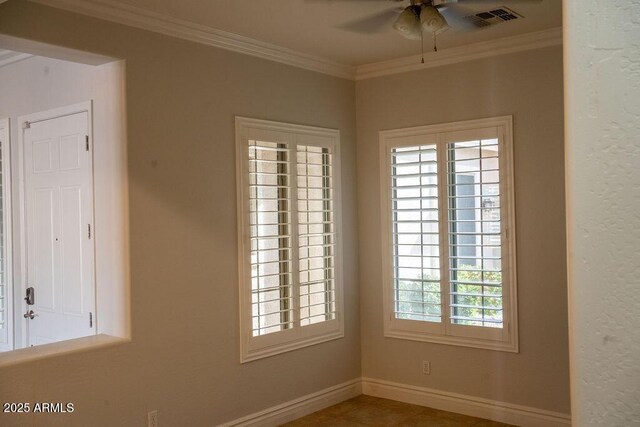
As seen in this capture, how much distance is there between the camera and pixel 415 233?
16.6ft

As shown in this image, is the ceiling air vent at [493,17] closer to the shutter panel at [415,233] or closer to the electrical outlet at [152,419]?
the shutter panel at [415,233]

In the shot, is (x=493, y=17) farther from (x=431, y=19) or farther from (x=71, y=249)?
(x=71, y=249)

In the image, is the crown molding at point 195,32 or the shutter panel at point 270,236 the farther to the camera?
the shutter panel at point 270,236

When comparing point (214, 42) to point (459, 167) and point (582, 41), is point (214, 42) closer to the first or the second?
point (459, 167)

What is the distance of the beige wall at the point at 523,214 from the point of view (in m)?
4.38

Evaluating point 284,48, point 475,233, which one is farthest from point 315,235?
point 284,48

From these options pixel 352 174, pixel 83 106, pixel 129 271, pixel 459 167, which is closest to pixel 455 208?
pixel 459 167

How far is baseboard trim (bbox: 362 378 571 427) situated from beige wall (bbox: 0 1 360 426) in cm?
89

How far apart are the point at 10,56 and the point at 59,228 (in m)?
1.49

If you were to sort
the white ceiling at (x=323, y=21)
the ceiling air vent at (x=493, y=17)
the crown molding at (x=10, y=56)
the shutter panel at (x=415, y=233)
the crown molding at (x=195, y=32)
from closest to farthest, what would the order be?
the crown molding at (x=195, y=32), the white ceiling at (x=323, y=21), the ceiling air vent at (x=493, y=17), the crown molding at (x=10, y=56), the shutter panel at (x=415, y=233)

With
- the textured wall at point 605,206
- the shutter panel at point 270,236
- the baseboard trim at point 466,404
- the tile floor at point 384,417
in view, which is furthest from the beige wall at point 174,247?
the textured wall at point 605,206

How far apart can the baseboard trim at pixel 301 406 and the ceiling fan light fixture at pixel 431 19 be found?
2954mm

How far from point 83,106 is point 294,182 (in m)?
1.65

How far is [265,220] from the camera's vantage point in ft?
15.0
